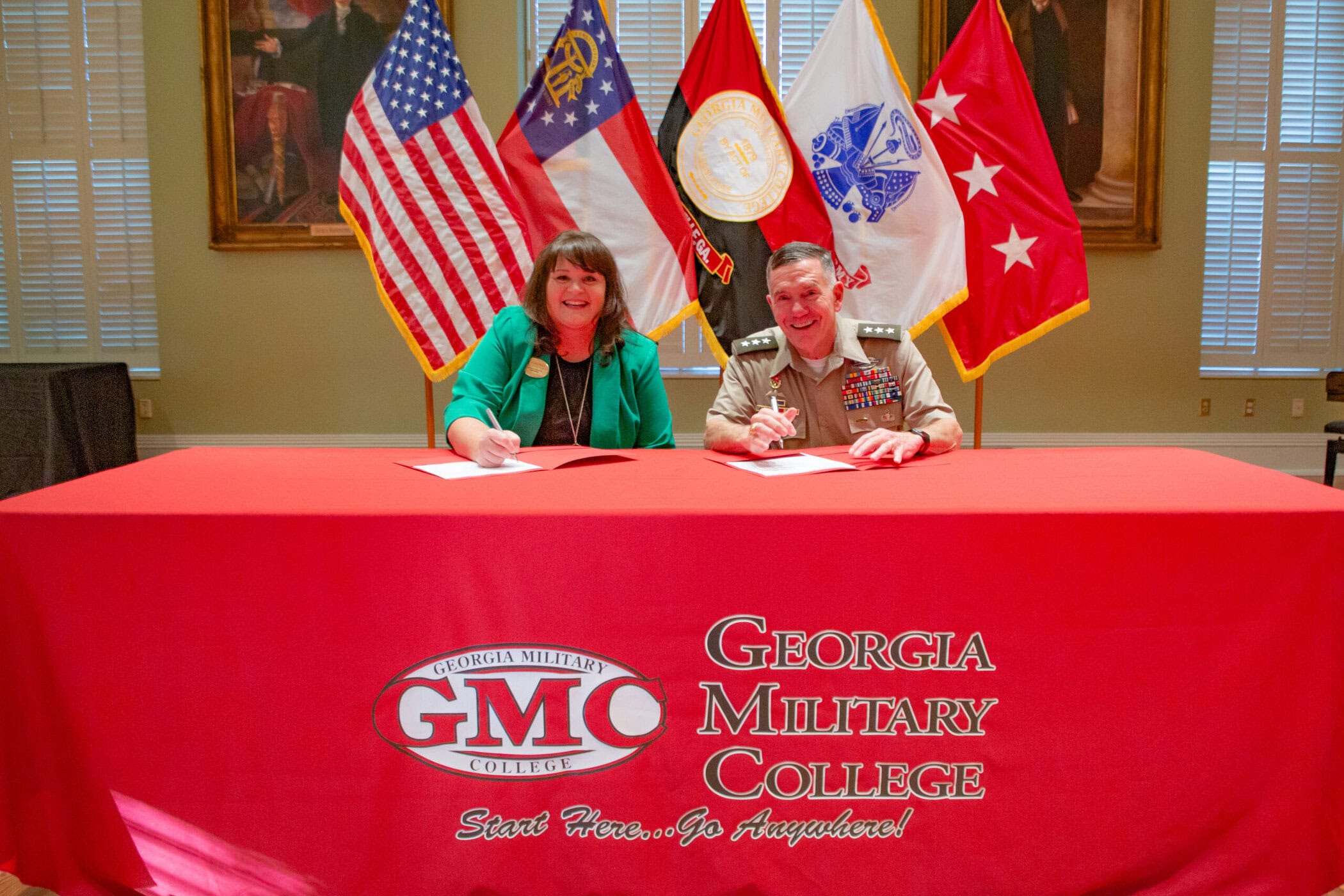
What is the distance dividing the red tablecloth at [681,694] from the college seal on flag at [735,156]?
2142mm

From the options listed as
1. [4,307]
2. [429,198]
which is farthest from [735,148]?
[4,307]

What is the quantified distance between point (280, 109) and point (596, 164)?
255 centimetres

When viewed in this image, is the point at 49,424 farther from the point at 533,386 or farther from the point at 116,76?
the point at 533,386

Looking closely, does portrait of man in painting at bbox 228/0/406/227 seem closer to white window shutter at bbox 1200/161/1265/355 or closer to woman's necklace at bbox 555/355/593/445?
woman's necklace at bbox 555/355/593/445

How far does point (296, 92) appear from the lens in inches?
177

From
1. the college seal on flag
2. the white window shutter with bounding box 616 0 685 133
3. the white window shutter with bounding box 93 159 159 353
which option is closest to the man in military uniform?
the college seal on flag

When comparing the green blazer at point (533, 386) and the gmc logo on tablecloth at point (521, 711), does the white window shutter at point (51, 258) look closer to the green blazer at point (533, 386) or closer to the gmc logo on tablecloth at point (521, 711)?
the green blazer at point (533, 386)

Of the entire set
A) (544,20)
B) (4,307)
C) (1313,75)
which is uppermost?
(544,20)

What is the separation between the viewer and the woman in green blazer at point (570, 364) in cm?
212

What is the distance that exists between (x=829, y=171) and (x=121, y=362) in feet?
13.0

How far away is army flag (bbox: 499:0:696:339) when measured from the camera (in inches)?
117

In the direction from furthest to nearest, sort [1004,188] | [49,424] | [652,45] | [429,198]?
[652,45], [49,424], [1004,188], [429,198]

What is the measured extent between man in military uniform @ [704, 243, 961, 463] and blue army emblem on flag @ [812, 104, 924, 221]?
41.3 inches

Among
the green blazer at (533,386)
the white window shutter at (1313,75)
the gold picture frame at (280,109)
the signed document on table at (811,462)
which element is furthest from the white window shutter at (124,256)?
the white window shutter at (1313,75)
